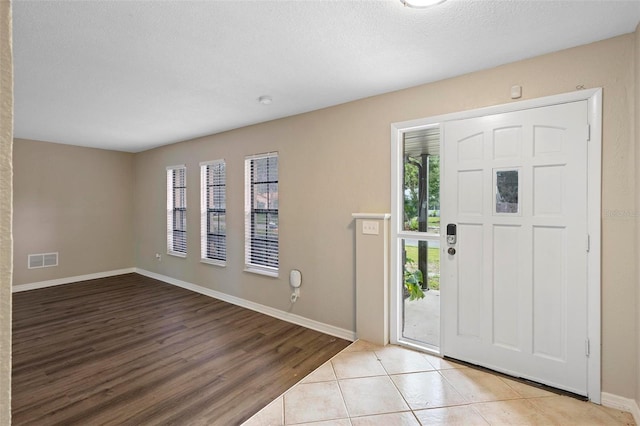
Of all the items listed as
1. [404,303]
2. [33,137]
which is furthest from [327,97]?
[33,137]

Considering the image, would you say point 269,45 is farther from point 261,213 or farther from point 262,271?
point 262,271

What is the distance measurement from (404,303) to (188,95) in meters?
2.94

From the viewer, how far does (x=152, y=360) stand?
2.82 m

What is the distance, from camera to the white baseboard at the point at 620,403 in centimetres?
199

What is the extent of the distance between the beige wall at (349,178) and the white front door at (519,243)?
150mm

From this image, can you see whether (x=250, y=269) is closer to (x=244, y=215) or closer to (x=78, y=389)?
(x=244, y=215)

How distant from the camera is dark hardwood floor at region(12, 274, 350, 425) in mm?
2160

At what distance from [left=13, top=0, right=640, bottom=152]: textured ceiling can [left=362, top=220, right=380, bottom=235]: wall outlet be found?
1.24m

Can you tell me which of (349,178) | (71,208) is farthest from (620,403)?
(71,208)

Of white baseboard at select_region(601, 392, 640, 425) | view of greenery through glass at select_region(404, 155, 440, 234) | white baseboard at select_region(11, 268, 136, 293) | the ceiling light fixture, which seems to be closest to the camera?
the ceiling light fixture

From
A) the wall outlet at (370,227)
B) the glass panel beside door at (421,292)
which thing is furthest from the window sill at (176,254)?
the glass panel beside door at (421,292)

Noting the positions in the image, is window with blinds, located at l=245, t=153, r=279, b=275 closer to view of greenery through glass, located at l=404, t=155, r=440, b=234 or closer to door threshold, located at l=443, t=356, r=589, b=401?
view of greenery through glass, located at l=404, t=155, r=440, b=234

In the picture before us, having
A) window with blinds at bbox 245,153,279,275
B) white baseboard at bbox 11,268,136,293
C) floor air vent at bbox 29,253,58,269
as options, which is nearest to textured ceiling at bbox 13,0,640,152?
window with blinds at bbox 245,153,279,275

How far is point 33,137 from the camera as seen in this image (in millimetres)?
4879
